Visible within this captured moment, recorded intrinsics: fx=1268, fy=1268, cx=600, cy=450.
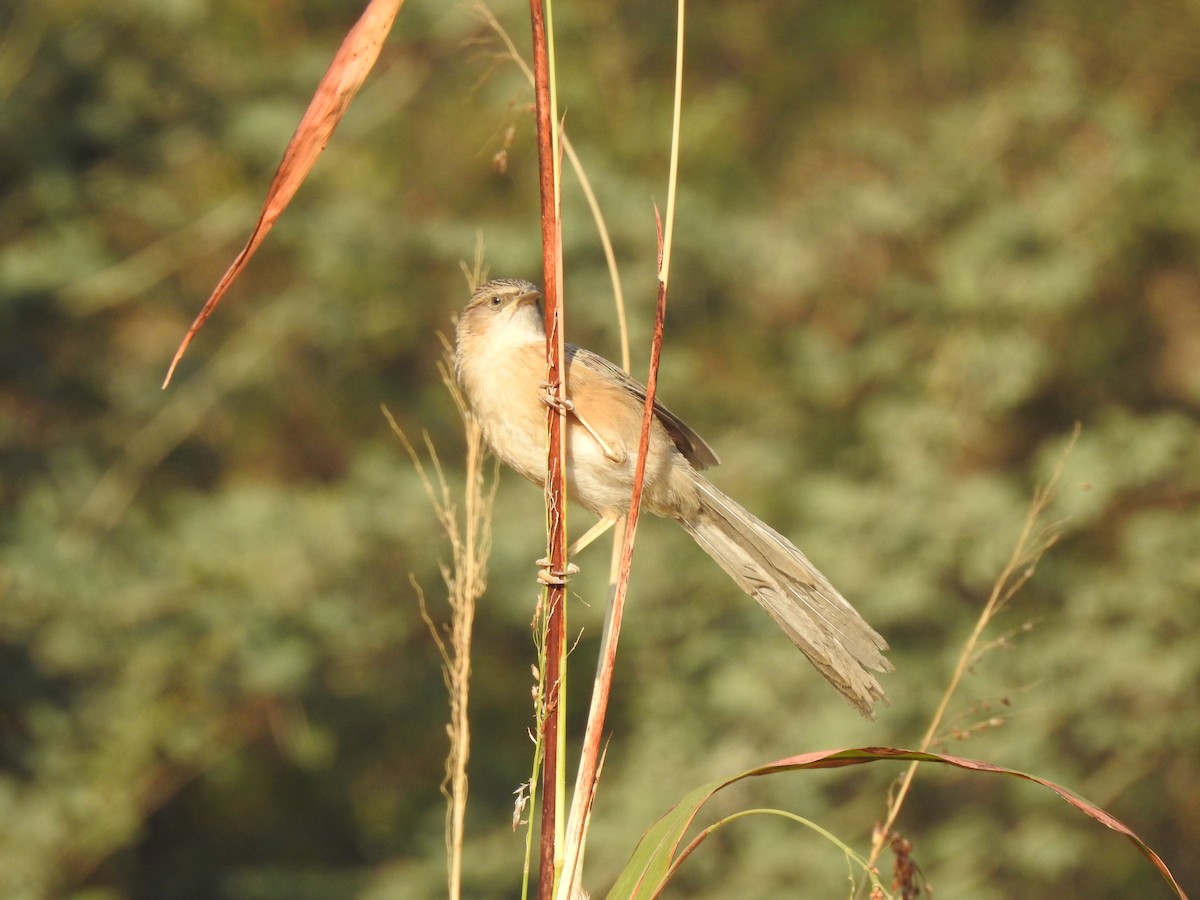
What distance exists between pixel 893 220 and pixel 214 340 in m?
3.93

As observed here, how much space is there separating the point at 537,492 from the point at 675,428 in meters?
3.52

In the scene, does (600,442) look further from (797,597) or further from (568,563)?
(797,597)

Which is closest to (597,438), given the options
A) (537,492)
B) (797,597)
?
(797,597)

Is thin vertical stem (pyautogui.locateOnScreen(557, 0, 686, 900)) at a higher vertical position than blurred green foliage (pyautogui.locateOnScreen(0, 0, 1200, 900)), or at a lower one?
higher

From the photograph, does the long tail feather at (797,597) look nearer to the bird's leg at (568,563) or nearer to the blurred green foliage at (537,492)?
the bird's leg at (568,563)

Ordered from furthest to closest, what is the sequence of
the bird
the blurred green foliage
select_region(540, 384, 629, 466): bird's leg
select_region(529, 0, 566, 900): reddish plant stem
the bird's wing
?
the blurred green foliage < the bird's wing < the bird < select_region(540, 384, 629, 466): bird's leg < select_region(529, 0, 566, 900): reddish plant stem

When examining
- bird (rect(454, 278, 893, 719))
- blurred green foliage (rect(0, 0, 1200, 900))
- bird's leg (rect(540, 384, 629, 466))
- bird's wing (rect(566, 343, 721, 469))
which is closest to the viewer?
bird's leg (rect(540, 384, 629, 466))

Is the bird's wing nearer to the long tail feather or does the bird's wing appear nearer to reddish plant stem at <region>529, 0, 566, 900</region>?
the long tail feather

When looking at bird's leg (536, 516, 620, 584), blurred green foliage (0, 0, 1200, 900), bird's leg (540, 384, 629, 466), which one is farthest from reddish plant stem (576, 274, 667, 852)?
blurred green foliage (0, 0, 1200, 900)

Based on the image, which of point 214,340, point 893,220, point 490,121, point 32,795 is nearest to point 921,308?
point 893,220

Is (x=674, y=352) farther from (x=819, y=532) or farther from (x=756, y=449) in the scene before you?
(x=819, y=532)

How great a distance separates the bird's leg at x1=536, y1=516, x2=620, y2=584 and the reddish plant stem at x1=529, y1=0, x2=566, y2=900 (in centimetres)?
2

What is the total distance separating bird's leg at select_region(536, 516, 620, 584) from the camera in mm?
1909

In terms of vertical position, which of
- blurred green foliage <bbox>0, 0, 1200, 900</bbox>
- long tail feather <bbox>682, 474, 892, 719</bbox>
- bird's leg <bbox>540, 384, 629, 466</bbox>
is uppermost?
bird's leg <bbox>540, 384, 629, 466</bbox>
